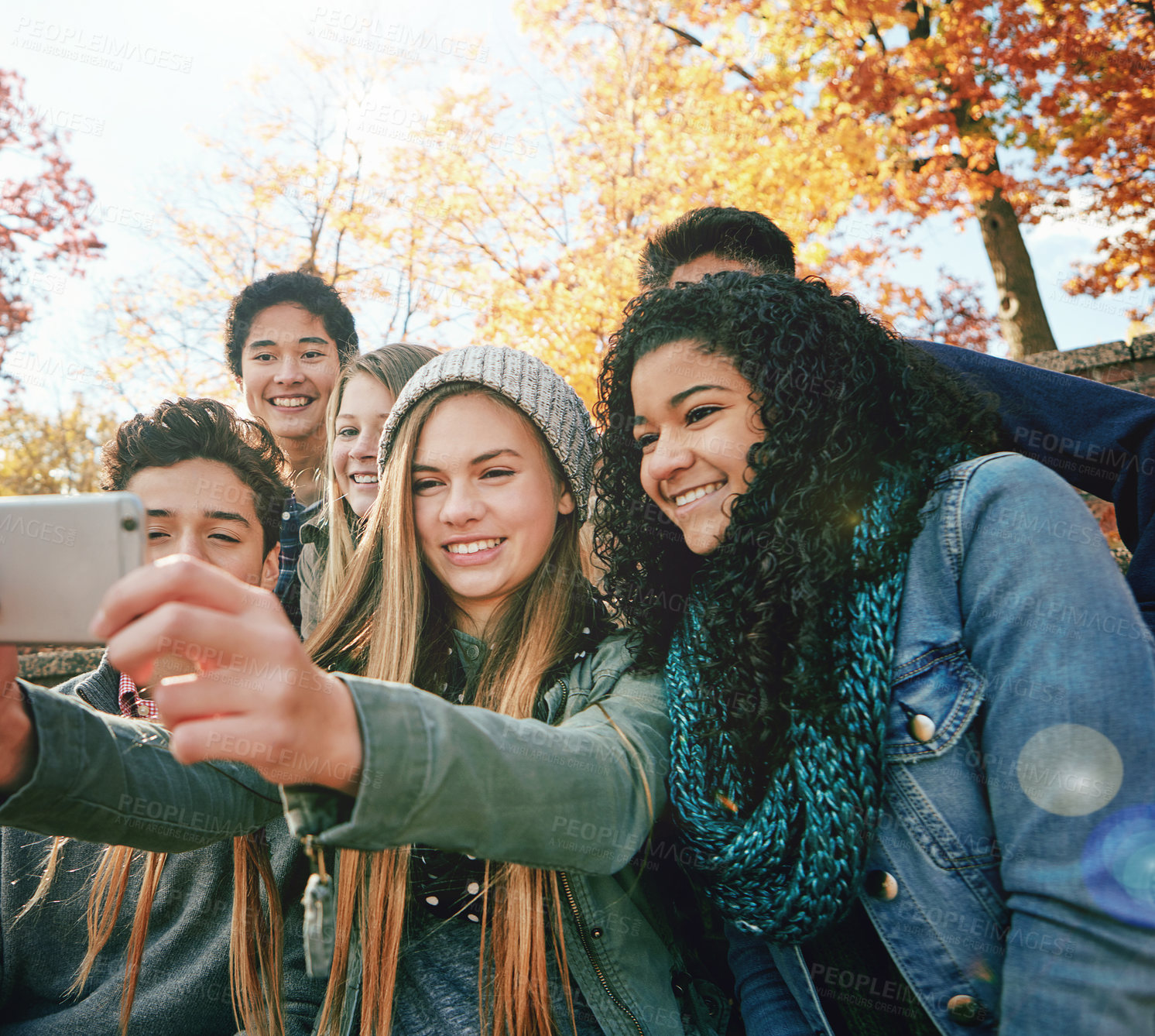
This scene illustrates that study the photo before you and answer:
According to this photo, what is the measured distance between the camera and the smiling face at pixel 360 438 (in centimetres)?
343

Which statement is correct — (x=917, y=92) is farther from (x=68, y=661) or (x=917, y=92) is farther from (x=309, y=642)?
(x=68, y=661)

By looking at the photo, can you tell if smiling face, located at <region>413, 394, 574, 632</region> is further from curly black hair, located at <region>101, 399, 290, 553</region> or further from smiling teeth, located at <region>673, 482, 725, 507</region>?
curly black hair, located at <region>101, 399, 290, 553</region>

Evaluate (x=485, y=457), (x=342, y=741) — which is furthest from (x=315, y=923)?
(x=485, y=457)

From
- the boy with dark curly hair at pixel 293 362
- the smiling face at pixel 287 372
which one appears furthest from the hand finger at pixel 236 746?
the smiling face at pixel 287 372

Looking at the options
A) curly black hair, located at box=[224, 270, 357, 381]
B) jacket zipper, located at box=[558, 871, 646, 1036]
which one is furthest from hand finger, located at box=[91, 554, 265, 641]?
curly black hair, located at box=[224, 270, 357, 381]

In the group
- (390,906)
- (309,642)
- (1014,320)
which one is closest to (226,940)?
(390,906)

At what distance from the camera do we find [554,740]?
1299mm

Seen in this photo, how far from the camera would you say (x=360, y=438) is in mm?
3521

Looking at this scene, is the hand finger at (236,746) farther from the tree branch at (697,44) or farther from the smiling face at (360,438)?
the tree branch at (697,44)

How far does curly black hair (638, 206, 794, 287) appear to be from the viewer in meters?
3.39

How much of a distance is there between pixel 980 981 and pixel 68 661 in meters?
5.67

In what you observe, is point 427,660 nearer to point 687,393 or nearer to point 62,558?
point 687,393

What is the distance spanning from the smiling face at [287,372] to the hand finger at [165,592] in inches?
146

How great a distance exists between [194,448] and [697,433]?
187cm
